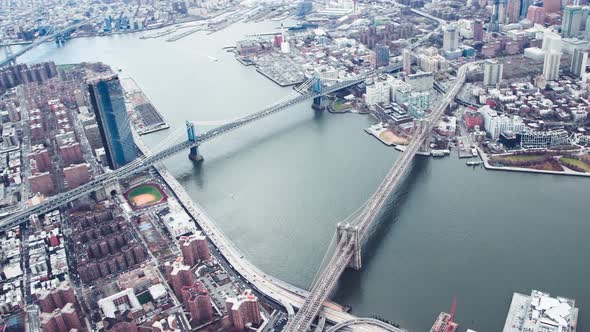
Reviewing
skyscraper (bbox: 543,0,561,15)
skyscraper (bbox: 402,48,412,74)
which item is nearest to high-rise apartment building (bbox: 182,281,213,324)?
skyscraper (bbox: 402,48,412,74)

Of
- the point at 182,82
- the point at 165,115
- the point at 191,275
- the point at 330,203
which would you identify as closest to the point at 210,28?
the point at 182,82

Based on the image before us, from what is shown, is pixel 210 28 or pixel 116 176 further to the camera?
pixel 210 28

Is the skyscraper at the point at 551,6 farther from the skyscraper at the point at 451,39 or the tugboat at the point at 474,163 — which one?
the tugboat at the point at 474,163

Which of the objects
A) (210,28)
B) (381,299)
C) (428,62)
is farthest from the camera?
(210,28)

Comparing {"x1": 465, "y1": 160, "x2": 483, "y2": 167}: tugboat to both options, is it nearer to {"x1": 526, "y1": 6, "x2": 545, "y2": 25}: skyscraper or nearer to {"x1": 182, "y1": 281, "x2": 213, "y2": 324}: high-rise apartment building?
{"x1": 182, "y1": 281, "x2": 213, "y2": 324}: high-rise apartment building

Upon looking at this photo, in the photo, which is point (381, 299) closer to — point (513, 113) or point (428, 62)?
point (513, 113)

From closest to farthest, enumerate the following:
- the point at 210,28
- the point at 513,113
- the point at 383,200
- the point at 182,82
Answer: the point at 383,200 < the point at 513,113 < the point at 182,82 < the point at 210,28

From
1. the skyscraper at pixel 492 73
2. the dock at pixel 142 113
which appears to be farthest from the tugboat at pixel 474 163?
the dock at pixel 142 113
